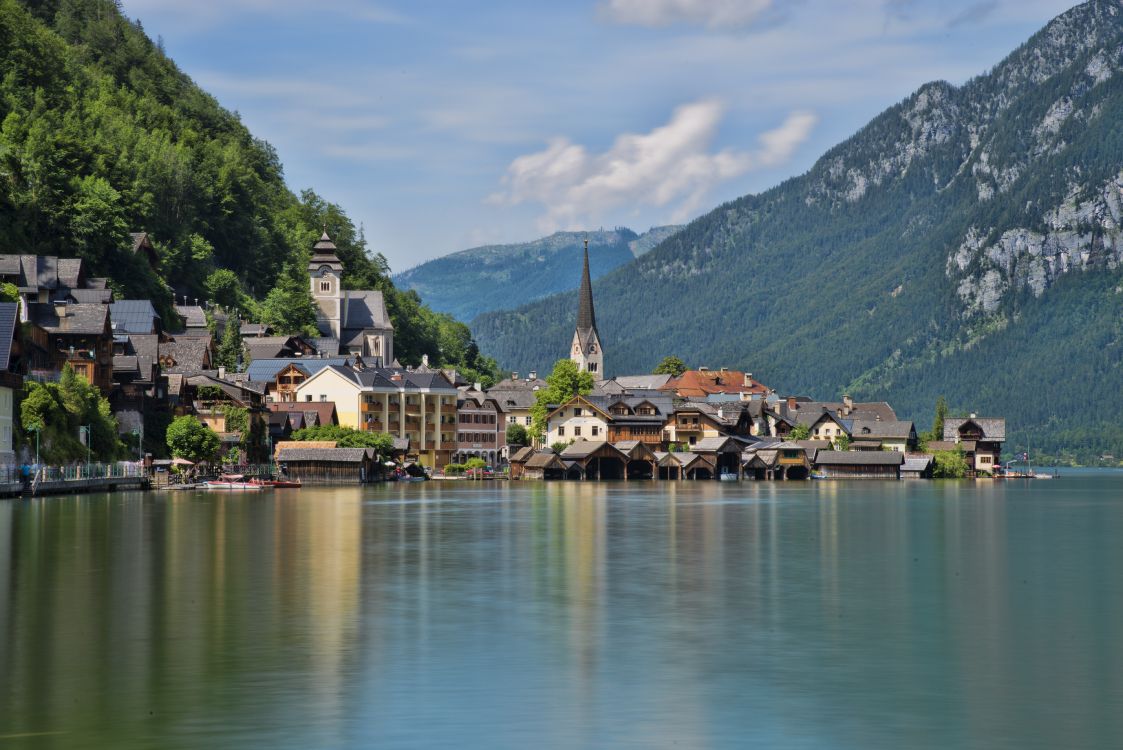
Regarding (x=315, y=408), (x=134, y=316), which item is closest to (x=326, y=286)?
(x=315, y=408)

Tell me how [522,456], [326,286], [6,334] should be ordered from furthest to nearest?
1. [326,286]
2. [522,456]
3. [6,334]

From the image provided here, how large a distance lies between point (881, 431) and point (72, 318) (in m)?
121

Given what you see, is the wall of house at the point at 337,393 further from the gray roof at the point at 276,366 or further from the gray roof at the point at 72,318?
the gray roof at the point at 72,318

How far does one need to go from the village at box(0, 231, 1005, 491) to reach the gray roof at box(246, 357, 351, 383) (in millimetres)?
204

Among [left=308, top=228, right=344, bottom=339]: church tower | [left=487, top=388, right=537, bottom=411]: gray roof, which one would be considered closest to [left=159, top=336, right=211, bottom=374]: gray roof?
[left=308, top=228, right=344, bottom=339]: church tower

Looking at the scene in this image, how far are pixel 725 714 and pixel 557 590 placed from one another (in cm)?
1707

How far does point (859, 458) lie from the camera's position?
17538 cm

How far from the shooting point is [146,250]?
14825 centimetres

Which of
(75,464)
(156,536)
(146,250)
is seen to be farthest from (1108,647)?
(146,250)

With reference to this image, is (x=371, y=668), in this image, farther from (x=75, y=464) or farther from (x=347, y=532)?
(x=75, y=464)

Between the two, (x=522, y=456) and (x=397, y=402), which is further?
(x=522, y=456)

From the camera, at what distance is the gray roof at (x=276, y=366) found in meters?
152

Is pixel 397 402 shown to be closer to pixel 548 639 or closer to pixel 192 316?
pixel 192 316

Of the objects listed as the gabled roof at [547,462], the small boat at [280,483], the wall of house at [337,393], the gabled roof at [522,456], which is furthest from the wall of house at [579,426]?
the small boat at [280,483]
